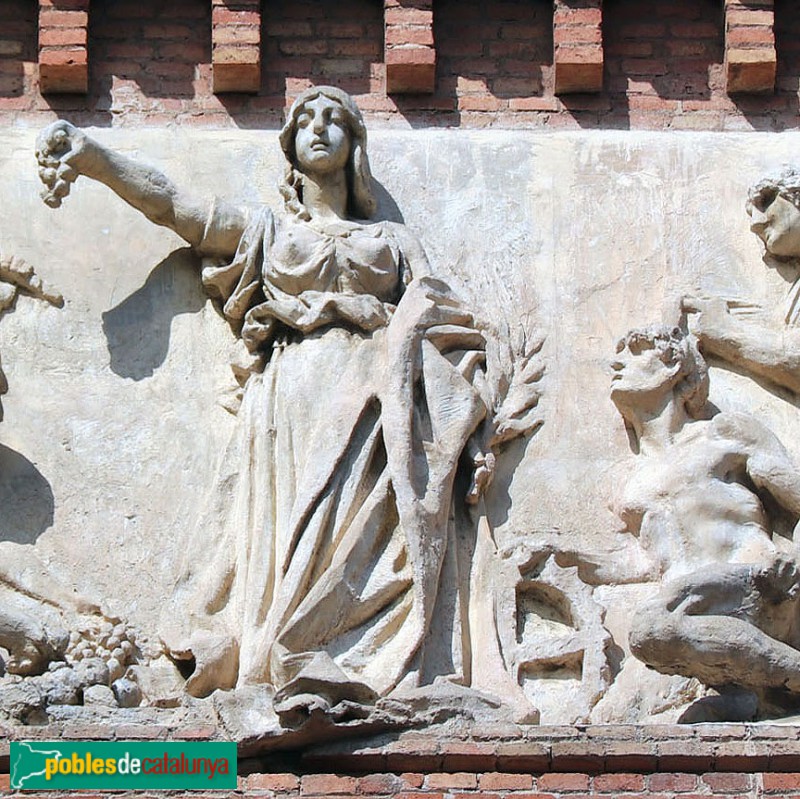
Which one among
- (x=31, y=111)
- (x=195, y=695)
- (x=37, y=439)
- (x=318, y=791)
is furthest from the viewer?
(x=31, y=111)

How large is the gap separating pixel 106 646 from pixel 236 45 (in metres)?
2.72

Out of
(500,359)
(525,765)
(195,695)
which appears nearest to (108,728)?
(195,695)

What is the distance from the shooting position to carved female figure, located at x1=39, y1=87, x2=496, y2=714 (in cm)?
1029

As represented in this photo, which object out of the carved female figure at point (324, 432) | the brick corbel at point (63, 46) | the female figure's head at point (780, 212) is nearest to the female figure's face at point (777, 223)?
the female figure's head at point (780, 212)

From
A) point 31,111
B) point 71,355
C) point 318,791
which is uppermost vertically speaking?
point 31,111

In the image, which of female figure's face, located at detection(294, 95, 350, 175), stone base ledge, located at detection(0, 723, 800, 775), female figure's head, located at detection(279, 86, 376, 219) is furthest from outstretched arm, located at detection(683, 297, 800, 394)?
stone base ledge, located at detection(0, 723, 800, 775)

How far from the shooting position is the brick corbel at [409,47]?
38.7 ft

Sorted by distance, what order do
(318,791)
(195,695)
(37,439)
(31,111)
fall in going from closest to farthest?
(318,791), (195,695), (37,439), (31,111)

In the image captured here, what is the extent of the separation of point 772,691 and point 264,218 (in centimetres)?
273

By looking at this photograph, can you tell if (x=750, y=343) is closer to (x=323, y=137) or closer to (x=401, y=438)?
(x=401, y=438)

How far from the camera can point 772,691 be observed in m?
10.1

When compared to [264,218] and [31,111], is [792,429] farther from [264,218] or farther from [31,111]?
[31,111]

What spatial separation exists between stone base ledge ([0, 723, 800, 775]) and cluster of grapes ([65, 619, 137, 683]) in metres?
0.56

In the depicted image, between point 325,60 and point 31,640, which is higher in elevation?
point 325,60
